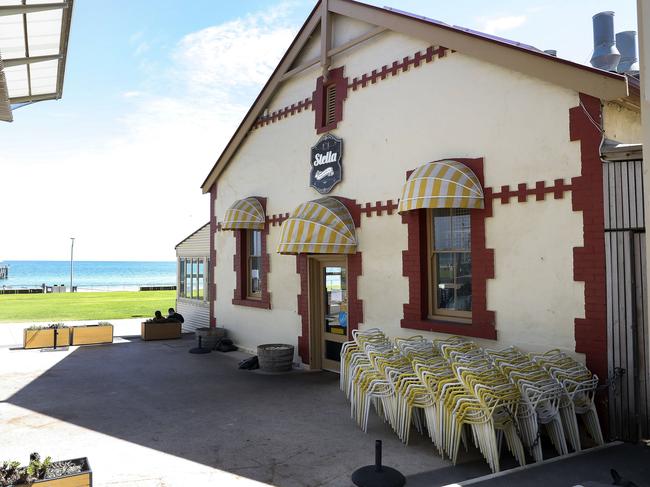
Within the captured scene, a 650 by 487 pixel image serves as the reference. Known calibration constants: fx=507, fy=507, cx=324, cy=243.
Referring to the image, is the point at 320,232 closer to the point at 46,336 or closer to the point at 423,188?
the point at 423,188

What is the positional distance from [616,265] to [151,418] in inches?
273

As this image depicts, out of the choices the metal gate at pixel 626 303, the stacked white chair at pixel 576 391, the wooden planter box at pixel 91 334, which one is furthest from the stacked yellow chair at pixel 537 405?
the wooden planter box at pixel 91 334

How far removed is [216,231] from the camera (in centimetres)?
1514

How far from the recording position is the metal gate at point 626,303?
6.18 metres

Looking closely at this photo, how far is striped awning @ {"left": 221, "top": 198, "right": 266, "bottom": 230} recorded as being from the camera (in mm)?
12617

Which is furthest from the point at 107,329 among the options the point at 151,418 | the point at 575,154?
the point at 575,154

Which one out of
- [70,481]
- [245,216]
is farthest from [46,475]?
[245,216]

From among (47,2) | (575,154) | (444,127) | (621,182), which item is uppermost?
(47,2)

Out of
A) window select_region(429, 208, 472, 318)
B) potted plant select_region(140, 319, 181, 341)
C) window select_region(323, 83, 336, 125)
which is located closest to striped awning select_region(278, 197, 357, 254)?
window select_region(429, 208, 472, 318)

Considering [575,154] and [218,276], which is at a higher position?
[575,154]

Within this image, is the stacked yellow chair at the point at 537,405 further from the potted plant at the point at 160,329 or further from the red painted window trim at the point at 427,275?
the potted plant at the point at 160,329

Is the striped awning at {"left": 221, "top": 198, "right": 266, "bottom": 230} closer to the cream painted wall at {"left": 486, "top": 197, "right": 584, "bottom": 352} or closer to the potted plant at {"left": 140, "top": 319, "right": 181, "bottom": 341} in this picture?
the potted plant at {"left": 140, "top": 319, "right": 181, "bottom": 341}

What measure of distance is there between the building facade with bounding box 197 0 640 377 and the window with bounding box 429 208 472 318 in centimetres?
3

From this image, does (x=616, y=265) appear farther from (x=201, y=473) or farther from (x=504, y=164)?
(x=201, y=473)
